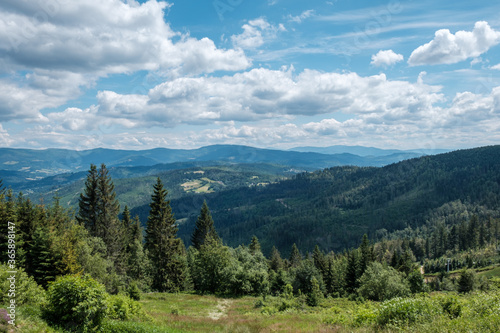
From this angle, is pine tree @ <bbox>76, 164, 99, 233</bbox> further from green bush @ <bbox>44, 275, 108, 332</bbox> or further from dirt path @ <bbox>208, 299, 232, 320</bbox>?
green bush @ <bbox>44, 275, 108, 332</bbox>

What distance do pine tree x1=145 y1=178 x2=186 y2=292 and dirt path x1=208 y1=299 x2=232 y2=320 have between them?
1255 centimetres

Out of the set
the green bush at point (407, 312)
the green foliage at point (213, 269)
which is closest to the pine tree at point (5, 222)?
the green foliage at point (213, 269)

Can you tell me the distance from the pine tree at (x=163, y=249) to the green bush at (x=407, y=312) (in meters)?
37.7

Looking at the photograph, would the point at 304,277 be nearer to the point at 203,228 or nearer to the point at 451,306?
the point at 203,228

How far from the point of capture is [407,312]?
1315cm

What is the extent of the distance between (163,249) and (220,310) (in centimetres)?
2000

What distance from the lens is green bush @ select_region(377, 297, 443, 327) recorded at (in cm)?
1274

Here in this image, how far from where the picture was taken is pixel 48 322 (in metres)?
14.1

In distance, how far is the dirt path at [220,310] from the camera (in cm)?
2543

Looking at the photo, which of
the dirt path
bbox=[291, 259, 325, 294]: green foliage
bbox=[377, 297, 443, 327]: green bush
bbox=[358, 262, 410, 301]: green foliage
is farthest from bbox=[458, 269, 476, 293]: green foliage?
bbox=[377, 297, 443, 327]: green bush

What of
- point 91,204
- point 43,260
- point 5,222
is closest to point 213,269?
point 91,204

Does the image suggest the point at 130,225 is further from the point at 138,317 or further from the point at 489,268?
the point at 489,268

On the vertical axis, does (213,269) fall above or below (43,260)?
below

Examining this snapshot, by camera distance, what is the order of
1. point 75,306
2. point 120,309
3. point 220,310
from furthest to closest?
point 220,310
point 120,309
point 75,306
